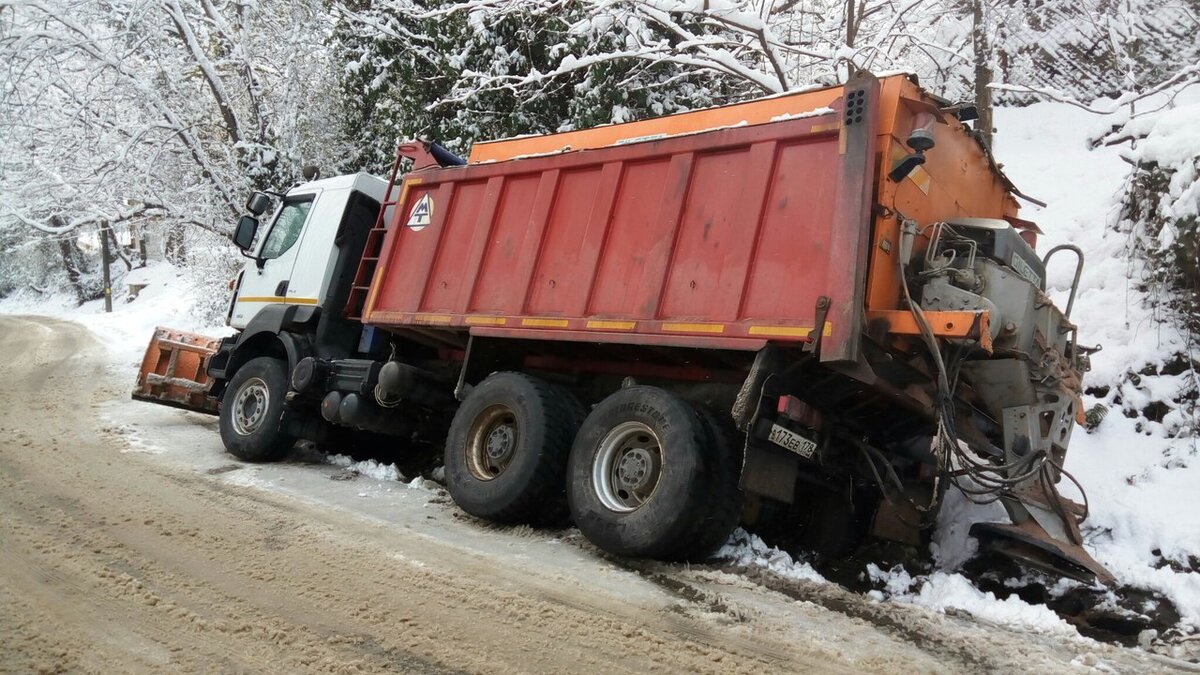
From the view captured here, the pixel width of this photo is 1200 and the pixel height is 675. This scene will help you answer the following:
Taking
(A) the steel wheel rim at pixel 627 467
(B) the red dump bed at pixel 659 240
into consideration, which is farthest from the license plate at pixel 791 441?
(A) the steel wheel rim at pixel 627 467

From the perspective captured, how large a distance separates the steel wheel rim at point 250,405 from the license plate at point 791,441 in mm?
5070

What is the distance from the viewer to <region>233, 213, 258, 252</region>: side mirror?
312 inches

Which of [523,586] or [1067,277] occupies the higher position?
[1067,277]

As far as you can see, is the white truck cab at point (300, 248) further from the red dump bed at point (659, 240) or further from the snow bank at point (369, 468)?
the snow bank at point (369, 468)

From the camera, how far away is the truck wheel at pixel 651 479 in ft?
13.5

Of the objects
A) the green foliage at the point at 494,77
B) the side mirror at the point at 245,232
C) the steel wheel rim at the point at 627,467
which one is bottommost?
the steel wheel rim at the point at 627,467

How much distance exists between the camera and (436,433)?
7.08m

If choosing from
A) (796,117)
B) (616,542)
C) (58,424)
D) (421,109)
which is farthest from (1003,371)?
(421,109)

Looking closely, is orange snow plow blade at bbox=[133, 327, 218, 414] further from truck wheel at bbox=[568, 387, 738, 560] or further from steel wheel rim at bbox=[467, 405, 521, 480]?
truck wheel at bbox=[568, 387, 738, 560]

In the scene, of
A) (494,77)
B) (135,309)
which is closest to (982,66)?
(494,77)

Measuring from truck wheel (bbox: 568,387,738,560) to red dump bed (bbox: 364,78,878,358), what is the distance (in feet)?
1.53

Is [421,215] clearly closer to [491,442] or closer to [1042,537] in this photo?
[491,442]

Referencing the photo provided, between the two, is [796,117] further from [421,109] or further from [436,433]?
[421,109]

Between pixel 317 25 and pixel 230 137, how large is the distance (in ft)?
9.62
